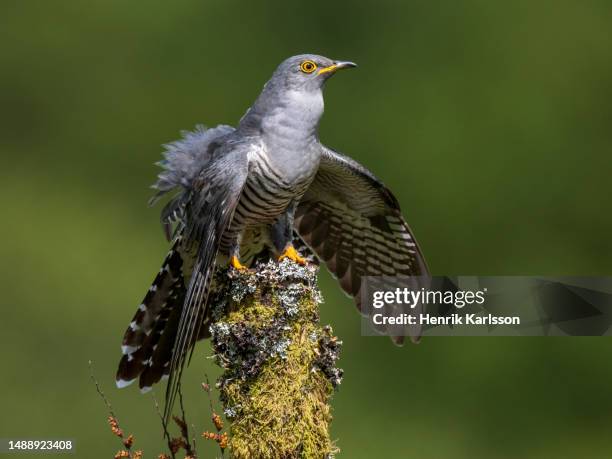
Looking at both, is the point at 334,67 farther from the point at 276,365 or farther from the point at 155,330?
the point at 276,365

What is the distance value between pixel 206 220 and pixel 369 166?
5.89 m

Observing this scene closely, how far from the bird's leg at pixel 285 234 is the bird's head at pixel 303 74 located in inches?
18.0

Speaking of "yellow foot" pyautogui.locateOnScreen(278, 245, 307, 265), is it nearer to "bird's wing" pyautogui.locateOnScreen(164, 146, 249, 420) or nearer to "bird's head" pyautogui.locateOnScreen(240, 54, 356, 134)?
"bird's wing" pyautogui.locateOnScreen(164, 146, 249, 420)

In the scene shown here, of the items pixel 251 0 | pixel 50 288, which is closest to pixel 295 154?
pixel 50 288

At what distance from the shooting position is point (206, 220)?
4.03 meters

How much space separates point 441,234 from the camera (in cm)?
1002

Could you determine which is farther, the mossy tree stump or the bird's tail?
the bird's tail

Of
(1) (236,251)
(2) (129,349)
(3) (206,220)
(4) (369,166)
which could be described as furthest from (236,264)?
(4) (369,166)

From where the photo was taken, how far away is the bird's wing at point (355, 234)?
4.70m

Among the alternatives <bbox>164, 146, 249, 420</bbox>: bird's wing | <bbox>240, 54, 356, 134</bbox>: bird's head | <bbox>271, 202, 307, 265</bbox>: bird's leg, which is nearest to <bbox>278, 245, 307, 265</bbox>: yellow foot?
<bbox>271, 202, 307, 265</bbox>: bird's leg

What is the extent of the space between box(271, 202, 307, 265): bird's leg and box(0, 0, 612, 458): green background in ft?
11.6

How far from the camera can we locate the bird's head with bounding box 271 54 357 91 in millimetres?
4246

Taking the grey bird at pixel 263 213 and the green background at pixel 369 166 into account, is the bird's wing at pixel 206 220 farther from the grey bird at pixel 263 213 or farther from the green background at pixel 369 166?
the green background at pixel 369 166

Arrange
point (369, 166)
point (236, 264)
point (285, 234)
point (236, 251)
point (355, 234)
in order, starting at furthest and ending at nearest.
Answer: point (369, 166) < point (355, 234) < point (285, 234) < point (236, 251) < point (236, 264)
